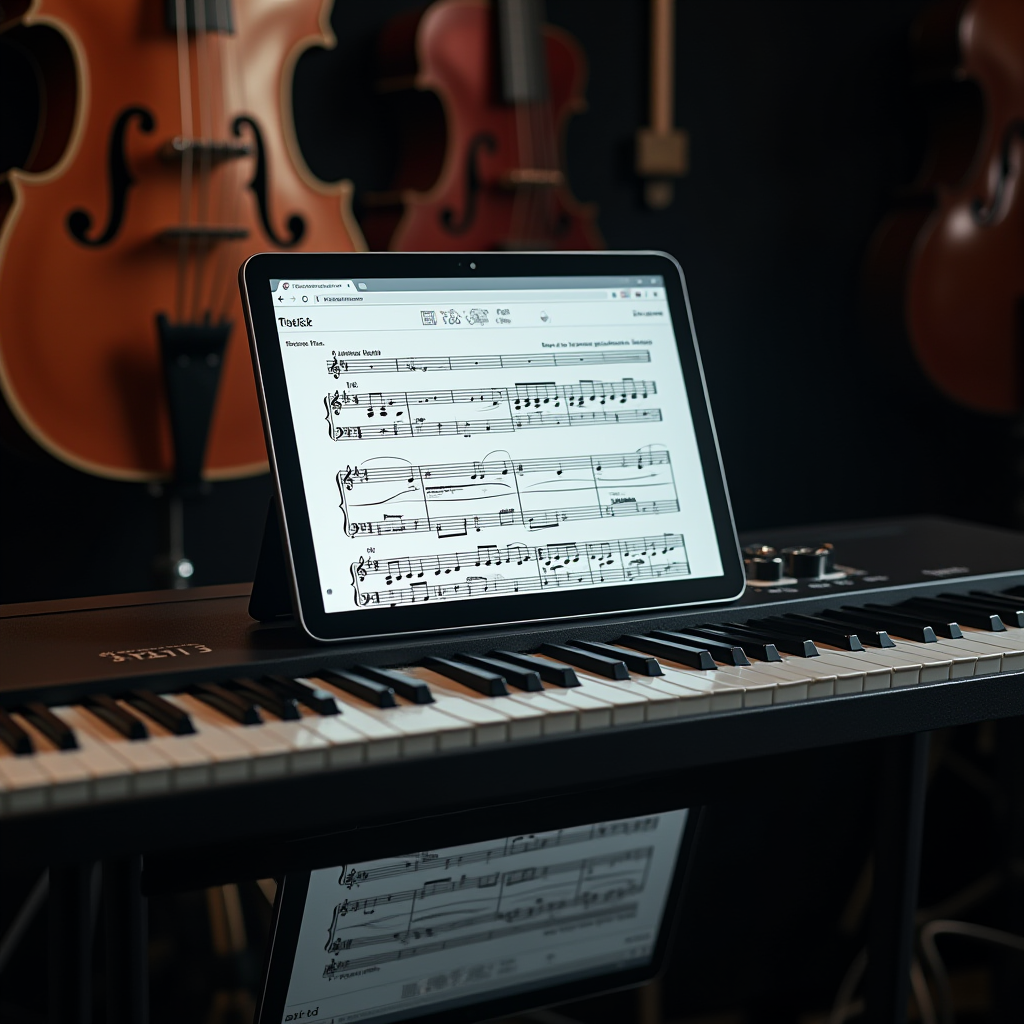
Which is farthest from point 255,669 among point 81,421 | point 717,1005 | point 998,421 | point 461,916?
point 998,421

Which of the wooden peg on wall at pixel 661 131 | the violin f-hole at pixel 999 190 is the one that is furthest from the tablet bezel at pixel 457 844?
the violin f-hole at pixel 999 190

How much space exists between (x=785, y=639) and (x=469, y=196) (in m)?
1.05

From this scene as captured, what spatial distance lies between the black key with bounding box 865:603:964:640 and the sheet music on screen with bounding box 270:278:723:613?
170 millimetres

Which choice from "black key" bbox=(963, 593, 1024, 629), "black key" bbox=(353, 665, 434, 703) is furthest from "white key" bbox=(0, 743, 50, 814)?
"black key" bbox=(963, 593, 1024, 629)

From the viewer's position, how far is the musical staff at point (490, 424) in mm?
1094

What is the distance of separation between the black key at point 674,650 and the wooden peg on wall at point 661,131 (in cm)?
131

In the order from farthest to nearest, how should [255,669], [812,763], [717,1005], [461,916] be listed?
1. [717,1005]
2. [812,763]
3. [461,916]
4. [255,669]

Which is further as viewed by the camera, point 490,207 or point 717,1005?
point 717,1005

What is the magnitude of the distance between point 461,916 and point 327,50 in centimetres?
130

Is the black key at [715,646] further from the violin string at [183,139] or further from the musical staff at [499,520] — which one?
the violin string at [183,139]

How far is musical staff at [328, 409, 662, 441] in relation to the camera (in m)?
A: 1.09

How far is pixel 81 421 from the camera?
1.65 m

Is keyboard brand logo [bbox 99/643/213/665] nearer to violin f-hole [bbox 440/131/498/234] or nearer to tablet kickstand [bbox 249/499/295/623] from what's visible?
tablet kickstand [bbox 249/499/295/623]

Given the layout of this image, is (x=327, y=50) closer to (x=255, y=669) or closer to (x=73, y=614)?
(x=73, y=614)
